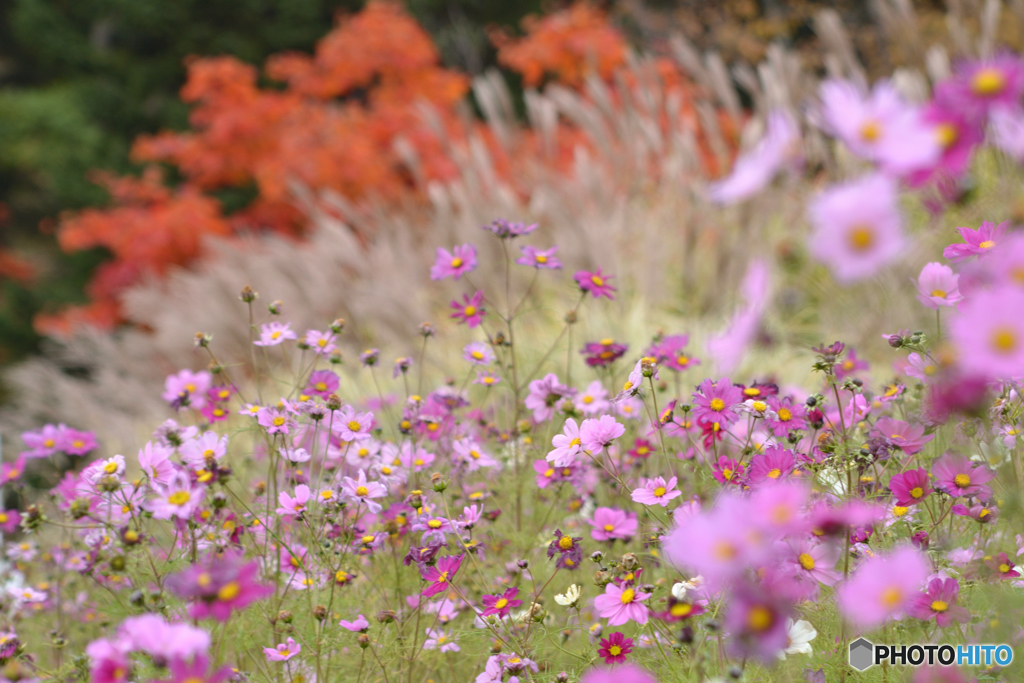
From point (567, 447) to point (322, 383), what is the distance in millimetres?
552

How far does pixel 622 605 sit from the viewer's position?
934 mm

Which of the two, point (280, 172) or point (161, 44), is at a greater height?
point (161, 44)

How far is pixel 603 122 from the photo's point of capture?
210 inches

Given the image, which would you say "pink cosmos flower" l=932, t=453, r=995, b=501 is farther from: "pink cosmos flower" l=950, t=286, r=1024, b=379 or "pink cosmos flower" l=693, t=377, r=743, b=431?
"pink cosmos flower" l=950, t=286, r=1024, b=379

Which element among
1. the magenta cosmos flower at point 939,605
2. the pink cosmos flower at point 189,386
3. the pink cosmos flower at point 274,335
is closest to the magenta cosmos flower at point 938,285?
the magenta cosmos flower at point 939,605

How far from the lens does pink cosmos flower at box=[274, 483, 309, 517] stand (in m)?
1.09

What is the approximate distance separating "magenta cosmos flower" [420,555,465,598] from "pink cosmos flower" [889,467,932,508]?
0.58 metres

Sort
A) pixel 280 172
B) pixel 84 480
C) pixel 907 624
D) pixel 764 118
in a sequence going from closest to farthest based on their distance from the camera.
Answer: pixel 907 624
pixel 84 480
pixel 764 118
pixel 280 172

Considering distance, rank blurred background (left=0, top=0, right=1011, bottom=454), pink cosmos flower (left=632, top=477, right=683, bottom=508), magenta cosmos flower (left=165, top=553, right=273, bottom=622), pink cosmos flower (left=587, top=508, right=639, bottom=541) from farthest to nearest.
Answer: blurred background (left=0, top=0, right=1011, bottom=454)
pink cosmos flower (left=587, top=508, right=639, bottom=541)
pink cosmos flower (left=632, top=477, right=683, bottom=508)
magenta cosmos flower (left=165, top=553, right=273, bottom=622)

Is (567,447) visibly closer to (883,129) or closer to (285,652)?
(285,652)

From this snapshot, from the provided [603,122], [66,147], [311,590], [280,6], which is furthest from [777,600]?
[280,6]

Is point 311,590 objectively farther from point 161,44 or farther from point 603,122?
point 161,44

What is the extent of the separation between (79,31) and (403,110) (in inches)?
285

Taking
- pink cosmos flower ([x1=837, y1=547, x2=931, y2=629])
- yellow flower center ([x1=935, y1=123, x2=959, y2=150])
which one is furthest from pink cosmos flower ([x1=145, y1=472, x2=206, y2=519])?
yellow flower center ([x1=935, y1=123, x2=959, y2=150])
